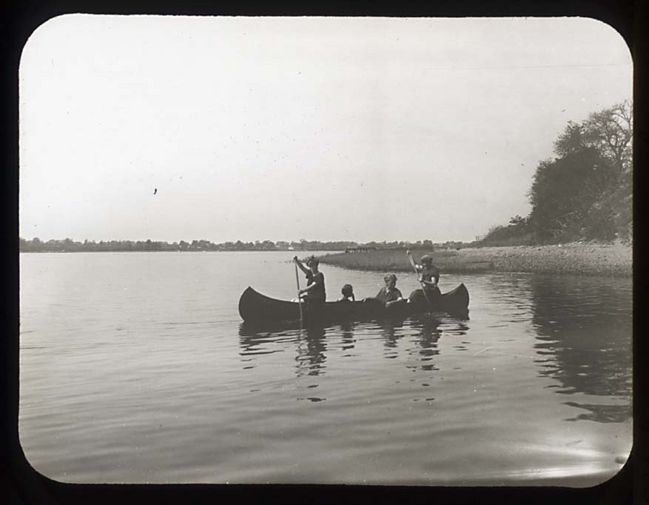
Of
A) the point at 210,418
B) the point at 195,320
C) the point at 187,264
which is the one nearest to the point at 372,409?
the point at 210,418

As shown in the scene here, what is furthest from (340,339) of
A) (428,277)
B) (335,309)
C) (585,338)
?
(585,338)

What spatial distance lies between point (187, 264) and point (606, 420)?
13.5 meters

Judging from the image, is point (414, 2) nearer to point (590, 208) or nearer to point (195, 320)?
point (590, 208)

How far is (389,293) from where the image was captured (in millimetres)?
9633

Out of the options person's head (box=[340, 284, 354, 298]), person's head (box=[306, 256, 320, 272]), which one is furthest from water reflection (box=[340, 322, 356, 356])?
person's head (box=[306, 256, 320, 272])

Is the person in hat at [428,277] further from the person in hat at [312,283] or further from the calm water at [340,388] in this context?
the person in hat at [312,283]

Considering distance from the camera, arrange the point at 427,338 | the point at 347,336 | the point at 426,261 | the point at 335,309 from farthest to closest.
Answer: the point at 427,338, the point at 347,336, the point at 335,309, the point at 426,261

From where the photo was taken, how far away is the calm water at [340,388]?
404 inches

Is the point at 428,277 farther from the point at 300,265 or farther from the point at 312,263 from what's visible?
the point at 300,265

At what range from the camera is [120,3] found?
137cm

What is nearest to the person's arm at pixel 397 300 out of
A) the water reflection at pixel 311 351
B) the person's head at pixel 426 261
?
the person's head at pixel 426 261

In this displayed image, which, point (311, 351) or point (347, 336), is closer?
point (347, 336)

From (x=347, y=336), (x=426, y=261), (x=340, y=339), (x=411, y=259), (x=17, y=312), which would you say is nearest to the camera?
(x=17, y=312)

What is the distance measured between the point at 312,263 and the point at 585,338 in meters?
7.77
